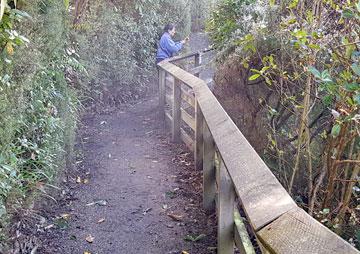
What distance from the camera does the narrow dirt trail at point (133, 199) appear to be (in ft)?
12.8

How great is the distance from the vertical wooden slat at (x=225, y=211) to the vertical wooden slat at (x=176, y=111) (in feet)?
12.2

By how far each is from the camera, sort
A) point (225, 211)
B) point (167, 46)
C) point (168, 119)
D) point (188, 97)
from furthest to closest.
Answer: point (167, 46)
point (168, 119)
point (188, 97)
point (225, 211)

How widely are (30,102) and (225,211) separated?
86.0 inches

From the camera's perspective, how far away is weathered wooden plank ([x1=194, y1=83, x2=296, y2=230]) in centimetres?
161

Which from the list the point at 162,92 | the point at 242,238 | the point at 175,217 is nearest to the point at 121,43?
the point at 162,92

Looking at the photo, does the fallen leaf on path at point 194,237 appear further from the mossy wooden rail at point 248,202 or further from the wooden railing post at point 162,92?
the wooden railing post at point 162,92

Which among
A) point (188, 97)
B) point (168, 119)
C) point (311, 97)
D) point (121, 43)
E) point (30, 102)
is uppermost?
point (121, 43)

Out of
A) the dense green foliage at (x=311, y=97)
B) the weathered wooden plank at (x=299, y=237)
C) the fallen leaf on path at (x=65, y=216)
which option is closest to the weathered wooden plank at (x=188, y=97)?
the dense green foliage at (x=311, y=97)

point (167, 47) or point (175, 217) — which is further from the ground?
point (167, 47)

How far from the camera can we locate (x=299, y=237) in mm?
1367

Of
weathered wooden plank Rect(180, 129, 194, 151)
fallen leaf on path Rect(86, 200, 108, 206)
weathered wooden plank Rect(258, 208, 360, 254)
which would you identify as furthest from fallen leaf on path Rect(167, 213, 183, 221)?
weathered wooden plank Rect(258, 208, 360, 254)

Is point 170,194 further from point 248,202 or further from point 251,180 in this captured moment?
point 248,202

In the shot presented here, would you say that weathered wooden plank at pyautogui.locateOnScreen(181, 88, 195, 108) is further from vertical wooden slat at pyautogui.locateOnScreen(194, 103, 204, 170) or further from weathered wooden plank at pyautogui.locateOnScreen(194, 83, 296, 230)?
weathered wooden plank at pyautogui.locateOnScreen(194, 83, 296, 230)

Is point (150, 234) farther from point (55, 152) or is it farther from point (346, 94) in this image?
point (346, 94)
